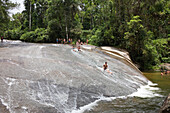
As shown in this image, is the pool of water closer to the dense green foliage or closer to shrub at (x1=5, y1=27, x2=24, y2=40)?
the dense green foliage

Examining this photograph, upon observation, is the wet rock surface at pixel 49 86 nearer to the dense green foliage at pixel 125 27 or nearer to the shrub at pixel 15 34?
the dense green foliage at pixel 125 27

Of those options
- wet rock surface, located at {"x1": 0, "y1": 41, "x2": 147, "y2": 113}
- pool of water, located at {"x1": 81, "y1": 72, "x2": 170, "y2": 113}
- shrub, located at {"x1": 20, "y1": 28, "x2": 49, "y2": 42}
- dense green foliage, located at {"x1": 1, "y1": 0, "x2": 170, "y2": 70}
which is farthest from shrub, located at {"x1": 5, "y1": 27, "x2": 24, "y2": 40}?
pool of water, located at {"x1": 81, "y1": 72, "x2": 170, "y2": 113}

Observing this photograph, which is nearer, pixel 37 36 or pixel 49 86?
pixel 49 86

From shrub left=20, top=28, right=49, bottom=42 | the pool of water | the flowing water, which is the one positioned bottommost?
the pool of water

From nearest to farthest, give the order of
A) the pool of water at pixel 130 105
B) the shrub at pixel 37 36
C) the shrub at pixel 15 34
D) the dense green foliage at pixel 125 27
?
the pool of water at pixel 130 105 < the dense green foliage at pixel 125 27 < the shrub at pixel 37 36 < the shrub at pixel 15 34

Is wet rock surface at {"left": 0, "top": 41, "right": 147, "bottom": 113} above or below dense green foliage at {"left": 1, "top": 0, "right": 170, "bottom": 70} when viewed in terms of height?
below

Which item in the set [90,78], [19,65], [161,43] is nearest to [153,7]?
[161,43]

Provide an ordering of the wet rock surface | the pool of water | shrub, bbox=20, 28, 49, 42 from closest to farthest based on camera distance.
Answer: the wet rock surface → the pool of water → shrub, bbox=20, 28, 49, 42

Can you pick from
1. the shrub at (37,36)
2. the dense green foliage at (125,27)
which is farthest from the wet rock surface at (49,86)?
the shrub at (37,36)

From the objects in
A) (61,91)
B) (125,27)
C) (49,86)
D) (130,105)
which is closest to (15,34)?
(125,27)

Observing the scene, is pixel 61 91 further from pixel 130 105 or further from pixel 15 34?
pixel 15 34

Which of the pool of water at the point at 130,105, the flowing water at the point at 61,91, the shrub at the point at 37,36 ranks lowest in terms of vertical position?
the pool of water at the point at 130,105

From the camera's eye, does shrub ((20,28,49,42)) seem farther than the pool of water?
Yes

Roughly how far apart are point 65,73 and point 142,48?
19.7 metres
